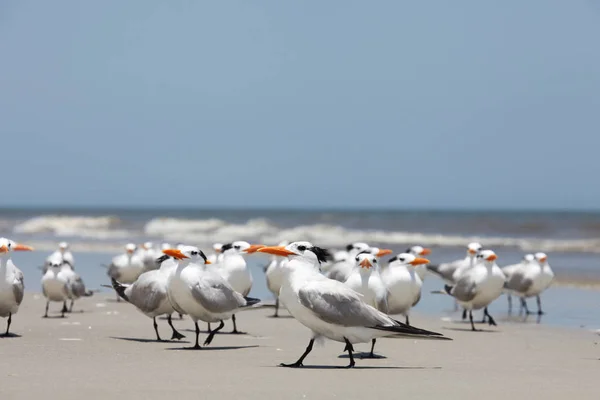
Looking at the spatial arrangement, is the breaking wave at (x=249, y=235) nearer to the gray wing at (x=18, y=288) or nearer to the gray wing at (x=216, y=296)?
the gray wing at (x=216, y=296)

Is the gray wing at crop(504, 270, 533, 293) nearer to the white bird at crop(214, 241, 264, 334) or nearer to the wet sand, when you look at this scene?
the wet sand

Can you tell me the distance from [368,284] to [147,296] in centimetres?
262

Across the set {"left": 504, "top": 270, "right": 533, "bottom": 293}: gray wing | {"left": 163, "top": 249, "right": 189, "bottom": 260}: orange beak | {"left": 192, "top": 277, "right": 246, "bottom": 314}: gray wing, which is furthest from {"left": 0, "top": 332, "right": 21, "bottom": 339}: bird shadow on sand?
{"left": 504, "top": 270, "right": 533, "bottom": 293}: gray wing

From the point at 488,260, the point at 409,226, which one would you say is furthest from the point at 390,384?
the point at 409,226

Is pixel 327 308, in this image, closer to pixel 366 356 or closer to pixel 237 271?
pixel 366 356

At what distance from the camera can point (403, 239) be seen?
41969 mm

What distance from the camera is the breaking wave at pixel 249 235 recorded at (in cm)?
3691

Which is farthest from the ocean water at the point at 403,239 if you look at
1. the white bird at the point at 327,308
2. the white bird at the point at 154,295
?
the white bird at the point at 327,308

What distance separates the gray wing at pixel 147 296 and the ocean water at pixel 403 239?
5198 mm

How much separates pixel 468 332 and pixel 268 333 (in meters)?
2.49

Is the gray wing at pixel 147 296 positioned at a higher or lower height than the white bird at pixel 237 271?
lower

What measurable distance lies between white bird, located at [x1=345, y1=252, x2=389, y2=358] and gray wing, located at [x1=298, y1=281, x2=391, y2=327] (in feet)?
5.62

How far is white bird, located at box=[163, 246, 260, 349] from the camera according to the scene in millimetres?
10471

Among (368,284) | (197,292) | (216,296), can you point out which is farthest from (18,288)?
(368,284)
